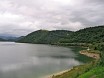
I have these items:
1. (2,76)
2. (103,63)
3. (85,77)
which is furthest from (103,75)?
(2,76)

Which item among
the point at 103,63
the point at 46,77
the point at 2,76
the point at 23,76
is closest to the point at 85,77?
the point at 103,63

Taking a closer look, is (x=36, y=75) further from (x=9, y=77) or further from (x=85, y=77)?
(x=85, y=77)

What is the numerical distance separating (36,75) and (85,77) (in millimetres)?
31285

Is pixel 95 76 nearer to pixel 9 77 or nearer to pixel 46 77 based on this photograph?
pixel 46 77

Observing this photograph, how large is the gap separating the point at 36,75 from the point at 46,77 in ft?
14.0

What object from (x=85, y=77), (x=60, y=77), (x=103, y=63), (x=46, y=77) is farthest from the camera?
(x=46, y=77)

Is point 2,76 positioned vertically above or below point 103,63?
below

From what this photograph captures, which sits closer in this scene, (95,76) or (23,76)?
(95,76)

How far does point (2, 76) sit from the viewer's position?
201 feet

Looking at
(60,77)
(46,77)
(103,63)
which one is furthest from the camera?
(46,77)

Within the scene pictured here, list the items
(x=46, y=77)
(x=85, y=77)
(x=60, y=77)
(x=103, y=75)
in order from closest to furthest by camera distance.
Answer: (x=103, y=75) → (x=85, y=77) → (x=60, y=77) → (x=46, y=77)

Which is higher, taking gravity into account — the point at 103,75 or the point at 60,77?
the point at 103,75

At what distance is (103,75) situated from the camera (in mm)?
29969

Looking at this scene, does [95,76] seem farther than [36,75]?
No
